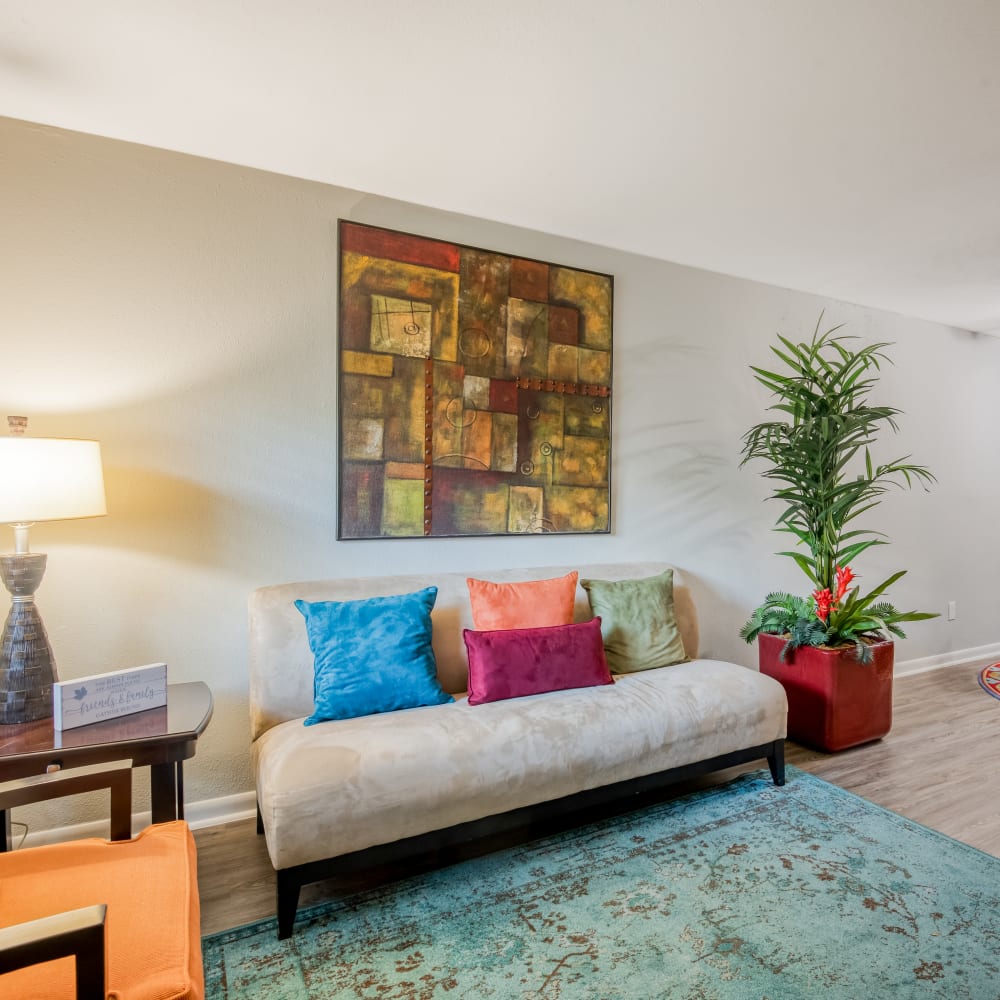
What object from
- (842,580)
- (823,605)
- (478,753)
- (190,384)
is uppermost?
(190,384)

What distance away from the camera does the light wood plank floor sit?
1.89 meters

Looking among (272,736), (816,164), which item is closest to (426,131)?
(816,164)

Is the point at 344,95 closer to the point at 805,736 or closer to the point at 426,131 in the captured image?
the point at 426,131

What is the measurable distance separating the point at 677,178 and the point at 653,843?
2.52m

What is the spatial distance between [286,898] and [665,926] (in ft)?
3.46

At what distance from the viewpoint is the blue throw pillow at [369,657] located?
6.74ft

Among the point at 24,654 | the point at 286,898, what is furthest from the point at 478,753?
the point at 24,654

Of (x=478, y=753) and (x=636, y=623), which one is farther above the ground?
(x=636, y=623)

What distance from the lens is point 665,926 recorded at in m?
1.71

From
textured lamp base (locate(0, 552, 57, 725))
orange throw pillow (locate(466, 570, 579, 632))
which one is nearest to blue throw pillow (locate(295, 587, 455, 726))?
orange throw pillow (locate(466, 570, 579, 632))

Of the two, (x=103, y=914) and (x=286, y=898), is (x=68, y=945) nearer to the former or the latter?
(x=103, y=914)

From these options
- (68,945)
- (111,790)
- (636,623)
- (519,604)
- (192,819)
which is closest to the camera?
(68,945)

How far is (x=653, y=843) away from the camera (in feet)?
6.99

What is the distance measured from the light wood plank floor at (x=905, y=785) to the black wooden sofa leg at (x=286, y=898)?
0.15 metres
